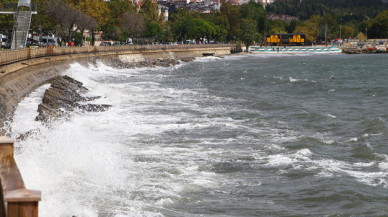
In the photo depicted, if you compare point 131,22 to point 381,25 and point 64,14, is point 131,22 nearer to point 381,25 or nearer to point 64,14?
point 64,14

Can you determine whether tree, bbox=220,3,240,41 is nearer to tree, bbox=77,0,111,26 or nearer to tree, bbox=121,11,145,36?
tree, bbox=121,11,145,36

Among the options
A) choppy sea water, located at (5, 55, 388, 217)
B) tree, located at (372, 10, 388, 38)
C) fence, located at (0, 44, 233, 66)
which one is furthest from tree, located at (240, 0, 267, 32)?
choppy sea water, located at (5, 55, 388, 217)

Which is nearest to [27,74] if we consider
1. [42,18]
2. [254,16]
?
[42,18]

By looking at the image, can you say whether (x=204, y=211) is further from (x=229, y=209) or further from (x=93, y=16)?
(x=93, y=16)

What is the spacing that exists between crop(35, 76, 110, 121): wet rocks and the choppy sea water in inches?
24.2

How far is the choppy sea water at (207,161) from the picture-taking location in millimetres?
10125

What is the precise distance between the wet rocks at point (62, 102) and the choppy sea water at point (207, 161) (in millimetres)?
613

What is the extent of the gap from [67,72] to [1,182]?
37.0m

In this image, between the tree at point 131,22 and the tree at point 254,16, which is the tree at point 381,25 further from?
the tree at point 131,22

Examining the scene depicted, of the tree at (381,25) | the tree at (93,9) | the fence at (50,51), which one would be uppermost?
the tree at (381,25)

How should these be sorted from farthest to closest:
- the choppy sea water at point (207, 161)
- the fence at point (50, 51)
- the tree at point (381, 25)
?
the tree at point (381, 25)
the fence at point (50, 51)
the choppy sea water at point (207, 161)

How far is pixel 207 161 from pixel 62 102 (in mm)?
12218

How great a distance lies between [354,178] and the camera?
1238cm

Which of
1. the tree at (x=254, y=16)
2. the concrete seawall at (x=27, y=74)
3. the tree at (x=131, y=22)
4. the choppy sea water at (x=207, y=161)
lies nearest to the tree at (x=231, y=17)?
the tree at (x=254, y=16)
